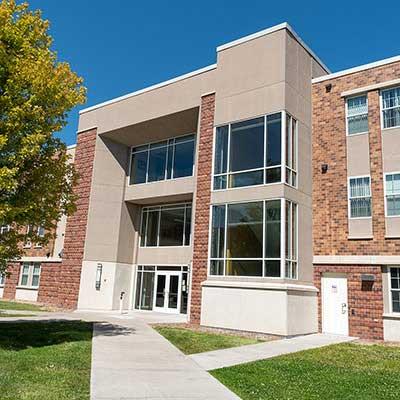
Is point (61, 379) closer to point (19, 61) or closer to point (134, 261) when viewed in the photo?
point (19, 61)

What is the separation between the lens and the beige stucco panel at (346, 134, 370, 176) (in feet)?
55.1

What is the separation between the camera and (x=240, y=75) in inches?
713

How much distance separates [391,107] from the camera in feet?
54.4

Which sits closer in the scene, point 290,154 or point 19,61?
point 19,61

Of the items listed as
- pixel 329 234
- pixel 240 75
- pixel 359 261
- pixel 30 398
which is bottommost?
pixel 30 398

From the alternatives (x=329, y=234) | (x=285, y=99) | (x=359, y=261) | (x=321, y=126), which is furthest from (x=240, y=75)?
(x=359, y=261)

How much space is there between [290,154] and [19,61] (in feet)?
32.6

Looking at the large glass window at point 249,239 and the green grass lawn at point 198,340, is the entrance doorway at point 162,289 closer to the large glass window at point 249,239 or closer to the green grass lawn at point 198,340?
the large glass window at point 249,239

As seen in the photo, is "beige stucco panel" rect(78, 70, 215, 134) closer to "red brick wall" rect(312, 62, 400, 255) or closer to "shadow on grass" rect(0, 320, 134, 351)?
"red brick wall" rect(312, 62, 400, 255)

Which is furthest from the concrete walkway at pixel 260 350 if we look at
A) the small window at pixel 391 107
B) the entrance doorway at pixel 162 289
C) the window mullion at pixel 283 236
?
the small window at pixel 391 107

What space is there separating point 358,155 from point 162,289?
470 inches

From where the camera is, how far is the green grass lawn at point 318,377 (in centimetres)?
735

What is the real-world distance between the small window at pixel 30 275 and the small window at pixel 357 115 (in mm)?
19673

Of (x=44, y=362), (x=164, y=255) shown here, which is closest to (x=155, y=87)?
(x=164, y=255)
